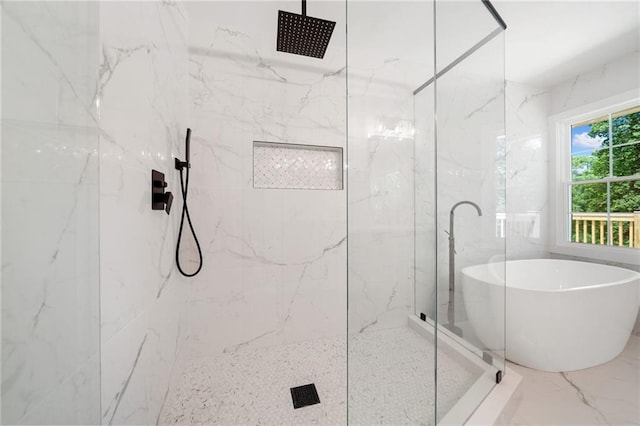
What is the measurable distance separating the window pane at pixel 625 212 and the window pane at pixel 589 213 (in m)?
0.07

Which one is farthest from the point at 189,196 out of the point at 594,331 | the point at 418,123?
the point at 594,331

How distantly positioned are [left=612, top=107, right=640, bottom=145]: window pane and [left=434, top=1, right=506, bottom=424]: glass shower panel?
5.28ft

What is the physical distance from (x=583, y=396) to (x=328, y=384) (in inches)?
56.1

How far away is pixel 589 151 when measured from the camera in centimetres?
249

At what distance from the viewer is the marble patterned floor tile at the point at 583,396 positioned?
1.27 meters

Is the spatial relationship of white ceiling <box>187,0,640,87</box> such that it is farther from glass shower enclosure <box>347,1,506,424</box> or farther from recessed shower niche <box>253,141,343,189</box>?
recessed shower niche <box>253,141,343,189</box>

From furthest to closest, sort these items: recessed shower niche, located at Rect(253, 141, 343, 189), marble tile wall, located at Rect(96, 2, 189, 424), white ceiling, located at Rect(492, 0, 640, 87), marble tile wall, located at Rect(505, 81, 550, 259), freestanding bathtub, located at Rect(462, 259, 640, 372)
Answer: marble tile wall, located at Rect(505, 81, 550, 259) < recessed shower niche, located at Rect(253, 141, 343, 189) < white ceiling, located at Rect(492, 0, 640, 87) < freestanding bathtub, located at Rect(462, 259, 640, 372) < marble tile wall, located at Rect(96, 2, 189, 424)

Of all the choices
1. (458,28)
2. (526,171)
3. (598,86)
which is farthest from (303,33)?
(598,86)

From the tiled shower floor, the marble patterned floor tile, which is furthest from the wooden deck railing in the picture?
the tiled shower floor

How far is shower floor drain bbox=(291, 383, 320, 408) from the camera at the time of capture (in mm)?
1342

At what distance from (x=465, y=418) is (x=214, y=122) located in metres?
2.26

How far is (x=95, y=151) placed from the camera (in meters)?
0.68

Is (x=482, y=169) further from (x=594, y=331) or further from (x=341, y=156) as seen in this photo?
(x=594, y=331)

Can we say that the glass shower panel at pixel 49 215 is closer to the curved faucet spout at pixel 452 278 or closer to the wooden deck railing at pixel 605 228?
A: the curved faucet spout at pixel 452 278
